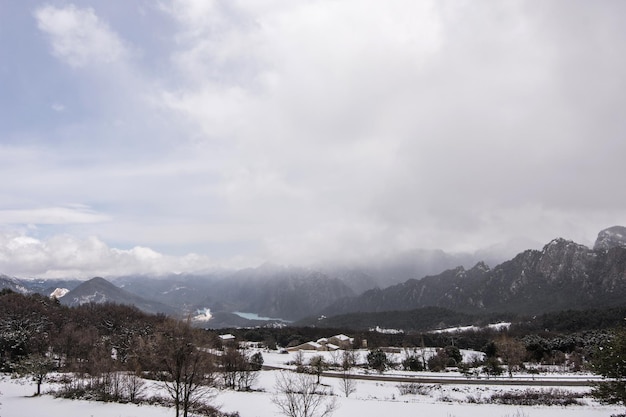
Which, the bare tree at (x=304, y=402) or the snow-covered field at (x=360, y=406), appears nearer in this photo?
the bare tree at (x=304, y=402)

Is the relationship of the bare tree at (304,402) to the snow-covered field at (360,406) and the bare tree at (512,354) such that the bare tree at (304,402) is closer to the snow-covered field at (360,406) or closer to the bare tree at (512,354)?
the snow-covered field at (360,406)

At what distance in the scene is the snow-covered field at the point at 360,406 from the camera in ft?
113

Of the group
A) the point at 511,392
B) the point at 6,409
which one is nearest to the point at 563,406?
the point at 511,392

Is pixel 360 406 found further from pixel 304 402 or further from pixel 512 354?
pixel 512 354

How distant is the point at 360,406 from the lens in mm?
40750

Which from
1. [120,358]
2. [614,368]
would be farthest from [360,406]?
[120,358]

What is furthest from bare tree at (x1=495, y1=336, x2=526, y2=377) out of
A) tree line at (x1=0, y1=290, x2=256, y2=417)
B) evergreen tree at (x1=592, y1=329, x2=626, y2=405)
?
tree line at (x1=0, y1=290, x2=256, y2=417)

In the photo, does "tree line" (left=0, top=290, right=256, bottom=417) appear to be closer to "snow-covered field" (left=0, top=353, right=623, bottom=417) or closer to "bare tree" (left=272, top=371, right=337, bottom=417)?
"snow-covered field" (left=0, top=353, right=623, bottom=417)

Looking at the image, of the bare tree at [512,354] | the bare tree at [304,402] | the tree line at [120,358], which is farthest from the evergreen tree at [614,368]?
the bare tree at [512,354]

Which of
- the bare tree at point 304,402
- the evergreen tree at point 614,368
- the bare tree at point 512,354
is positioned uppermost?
the evergreen tree at point 614,368

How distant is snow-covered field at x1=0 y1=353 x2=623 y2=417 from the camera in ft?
113

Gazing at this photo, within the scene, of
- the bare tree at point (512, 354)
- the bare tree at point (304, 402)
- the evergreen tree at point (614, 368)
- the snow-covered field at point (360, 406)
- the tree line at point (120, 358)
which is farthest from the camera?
the bare tree at point (512, 354)

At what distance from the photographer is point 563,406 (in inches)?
1495

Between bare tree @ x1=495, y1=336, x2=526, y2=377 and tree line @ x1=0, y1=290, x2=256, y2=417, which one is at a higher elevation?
tree line @ x1=0, y1=290, x2=256, y2=417
